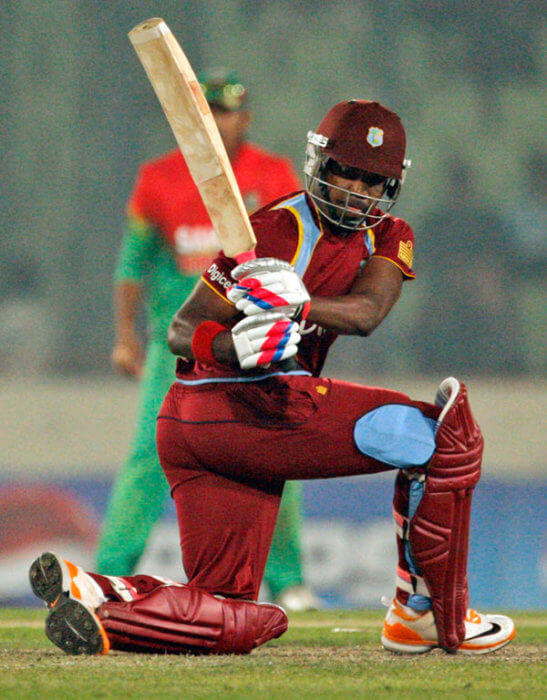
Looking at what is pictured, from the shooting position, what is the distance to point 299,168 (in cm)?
750

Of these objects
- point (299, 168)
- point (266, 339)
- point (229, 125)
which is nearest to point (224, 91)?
point (229, 125)

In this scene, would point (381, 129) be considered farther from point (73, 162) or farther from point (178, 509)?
point (73, 162)

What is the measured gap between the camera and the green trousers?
4285 millimetres

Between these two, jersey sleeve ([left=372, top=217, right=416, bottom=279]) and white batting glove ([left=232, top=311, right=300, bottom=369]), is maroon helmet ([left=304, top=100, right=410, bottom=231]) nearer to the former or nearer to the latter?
jersey sleeve ([left=372, top=217, right=416, bottom=279])

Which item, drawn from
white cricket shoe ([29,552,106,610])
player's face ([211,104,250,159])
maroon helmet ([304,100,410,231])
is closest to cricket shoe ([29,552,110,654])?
white cricket shoe ([29,552,106,610])

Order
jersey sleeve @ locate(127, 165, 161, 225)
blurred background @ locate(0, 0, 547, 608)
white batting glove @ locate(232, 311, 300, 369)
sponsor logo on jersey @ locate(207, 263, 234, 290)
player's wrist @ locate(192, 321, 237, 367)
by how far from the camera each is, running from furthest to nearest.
Answer: blurred background @ locate(0, 0, 547, 608)
jersey sleeve @ locate(127, 165, 161, 225)
sponsor logo on jersey @ locate(207, 263, 234, 290)
player's wrist @ locate(192, 321, 237, 367)
white batting glove @ locate(232, 311, 300, 369)

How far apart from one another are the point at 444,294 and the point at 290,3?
1.97 m

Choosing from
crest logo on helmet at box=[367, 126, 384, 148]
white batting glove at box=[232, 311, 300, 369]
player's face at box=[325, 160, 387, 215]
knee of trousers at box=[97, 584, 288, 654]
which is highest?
crest logo on helmet at box=[367, 126, 384, 148]

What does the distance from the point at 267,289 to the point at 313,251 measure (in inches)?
14.7

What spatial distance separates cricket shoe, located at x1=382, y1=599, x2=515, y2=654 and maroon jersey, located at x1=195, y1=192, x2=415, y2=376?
60cm

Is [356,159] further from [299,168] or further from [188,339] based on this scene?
[299,168]

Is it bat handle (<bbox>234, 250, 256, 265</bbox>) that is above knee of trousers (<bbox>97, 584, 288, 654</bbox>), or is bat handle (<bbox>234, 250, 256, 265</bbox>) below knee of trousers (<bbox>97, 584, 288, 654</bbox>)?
above

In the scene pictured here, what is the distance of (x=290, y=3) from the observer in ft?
25.1

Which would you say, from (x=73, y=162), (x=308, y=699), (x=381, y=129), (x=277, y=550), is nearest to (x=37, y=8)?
(x=73, y=162)
